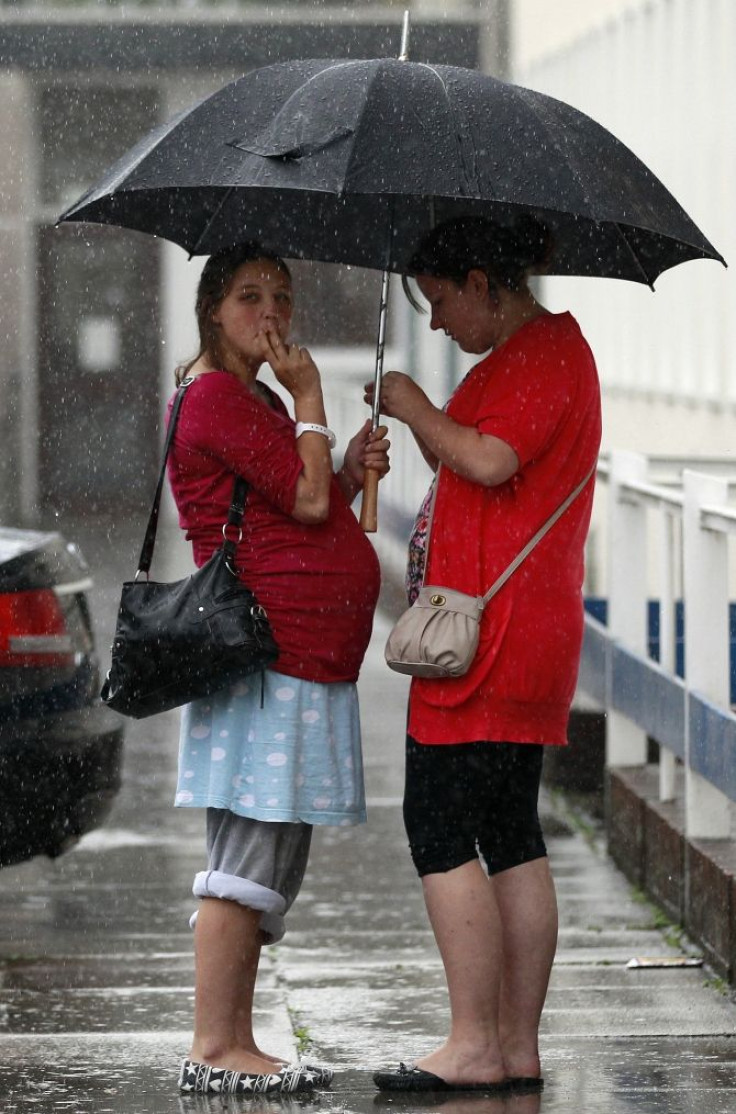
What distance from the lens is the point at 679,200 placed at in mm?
14625

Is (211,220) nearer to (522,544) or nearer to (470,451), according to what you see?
(470,451)

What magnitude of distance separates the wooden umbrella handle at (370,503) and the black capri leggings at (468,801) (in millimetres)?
465

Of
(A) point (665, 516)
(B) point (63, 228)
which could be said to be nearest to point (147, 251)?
(B) point (63, 228)

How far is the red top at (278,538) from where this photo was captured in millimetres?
4758

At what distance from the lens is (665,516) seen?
7.20m

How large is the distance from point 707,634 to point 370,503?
185 cm

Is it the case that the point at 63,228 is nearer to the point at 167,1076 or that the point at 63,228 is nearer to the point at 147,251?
the point at 147,251

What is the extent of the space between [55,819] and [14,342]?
1798cm

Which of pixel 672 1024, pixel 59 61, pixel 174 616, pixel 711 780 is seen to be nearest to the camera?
pixel 174 616

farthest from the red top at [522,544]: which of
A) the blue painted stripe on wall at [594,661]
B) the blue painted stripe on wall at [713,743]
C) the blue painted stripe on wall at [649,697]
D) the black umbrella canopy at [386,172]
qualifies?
the blue painted stripe on wall at [594,661]

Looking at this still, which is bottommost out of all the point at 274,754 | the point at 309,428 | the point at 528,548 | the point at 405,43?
the point at 274,754

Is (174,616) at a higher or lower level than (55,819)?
higher

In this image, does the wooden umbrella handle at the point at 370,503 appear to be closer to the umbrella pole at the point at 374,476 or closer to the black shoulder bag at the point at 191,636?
the umbrella pole at the point at 374,476

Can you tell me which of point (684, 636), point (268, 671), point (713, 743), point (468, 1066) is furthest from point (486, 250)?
point (684, 636)
